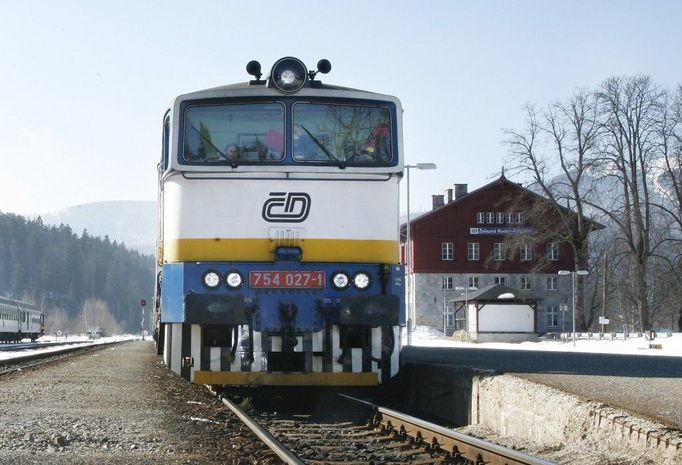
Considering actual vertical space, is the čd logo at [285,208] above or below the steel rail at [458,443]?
above

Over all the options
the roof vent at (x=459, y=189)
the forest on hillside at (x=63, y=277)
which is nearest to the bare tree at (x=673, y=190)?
the roof vent at (x=459, y=189)

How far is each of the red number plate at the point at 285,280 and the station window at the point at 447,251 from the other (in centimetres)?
6097

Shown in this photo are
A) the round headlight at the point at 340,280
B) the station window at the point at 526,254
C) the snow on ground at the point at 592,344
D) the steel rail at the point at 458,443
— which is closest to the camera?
the steel rail at the point at 458,443

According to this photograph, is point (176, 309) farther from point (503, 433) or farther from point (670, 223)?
point (670, 223)

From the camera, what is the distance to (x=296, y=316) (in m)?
10.1

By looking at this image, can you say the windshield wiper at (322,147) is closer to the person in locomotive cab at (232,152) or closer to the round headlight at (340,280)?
the person in locomotive cab at (232,152)

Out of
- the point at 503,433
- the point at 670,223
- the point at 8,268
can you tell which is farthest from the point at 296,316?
the point at 8,268

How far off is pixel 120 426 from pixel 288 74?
4057mm

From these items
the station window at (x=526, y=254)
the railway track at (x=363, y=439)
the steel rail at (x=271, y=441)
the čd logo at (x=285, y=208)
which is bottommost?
the railway track at (x=363, y=439)

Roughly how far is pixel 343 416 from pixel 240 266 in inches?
87.5

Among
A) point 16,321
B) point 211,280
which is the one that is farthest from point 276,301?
point 16,321

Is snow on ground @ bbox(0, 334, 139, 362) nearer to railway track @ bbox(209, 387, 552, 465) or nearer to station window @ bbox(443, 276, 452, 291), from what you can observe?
railway track @ bbox(209, 387, 552, 465)

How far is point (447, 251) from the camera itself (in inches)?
2788

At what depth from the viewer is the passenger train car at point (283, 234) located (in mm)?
10070
